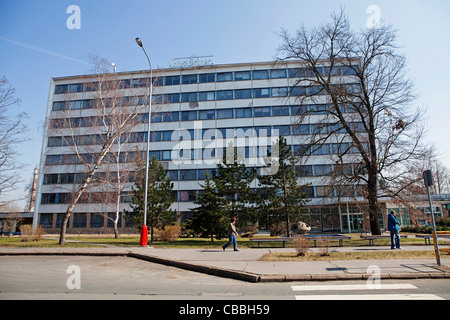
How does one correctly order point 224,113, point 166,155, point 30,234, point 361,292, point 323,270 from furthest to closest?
point 224,113 < point 166,155 < point 30,234 < point 323,270 < point 361,292

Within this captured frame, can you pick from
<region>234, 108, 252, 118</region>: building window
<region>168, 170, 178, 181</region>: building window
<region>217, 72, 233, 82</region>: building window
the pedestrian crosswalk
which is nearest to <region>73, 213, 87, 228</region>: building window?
<region>168, 170, 178, 181</region>: building window

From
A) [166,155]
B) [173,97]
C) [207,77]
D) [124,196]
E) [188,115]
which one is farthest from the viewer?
[207,77]

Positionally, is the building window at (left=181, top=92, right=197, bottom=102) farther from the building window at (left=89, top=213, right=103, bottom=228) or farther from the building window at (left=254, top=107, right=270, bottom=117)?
the building window at (left=89, top=213, right=103, bottom=228)

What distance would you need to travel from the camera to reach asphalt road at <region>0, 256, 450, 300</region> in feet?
18.6

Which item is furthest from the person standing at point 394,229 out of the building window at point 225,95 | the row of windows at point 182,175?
the building window at point 225,95

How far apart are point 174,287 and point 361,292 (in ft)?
13.7

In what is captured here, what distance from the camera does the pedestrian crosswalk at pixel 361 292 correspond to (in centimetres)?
544

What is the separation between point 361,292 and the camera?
19.2 ft

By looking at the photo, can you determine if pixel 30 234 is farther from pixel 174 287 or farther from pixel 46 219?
pixel 46 219

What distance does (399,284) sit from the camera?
6617 millimetres

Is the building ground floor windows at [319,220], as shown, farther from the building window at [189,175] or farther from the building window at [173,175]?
the building window at [173,175]

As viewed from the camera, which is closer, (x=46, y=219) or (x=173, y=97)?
(x=46, y=219)

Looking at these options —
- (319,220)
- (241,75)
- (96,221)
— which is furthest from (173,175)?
(319,220)
